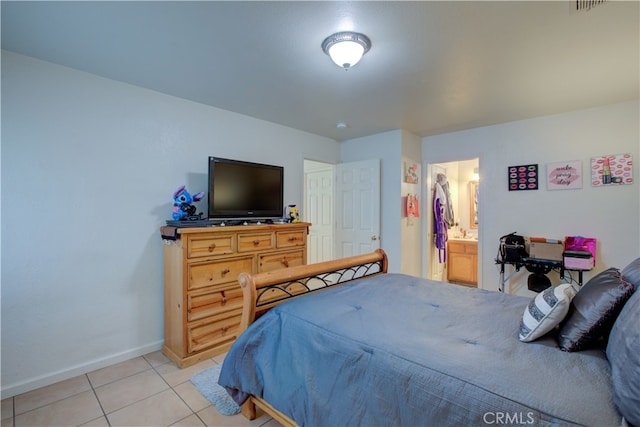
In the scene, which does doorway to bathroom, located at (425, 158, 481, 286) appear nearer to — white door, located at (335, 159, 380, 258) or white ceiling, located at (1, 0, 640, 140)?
white door, located at (335, 159, 380, 258)

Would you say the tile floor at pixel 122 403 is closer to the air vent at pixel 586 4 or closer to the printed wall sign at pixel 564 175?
the air vent at pixel 586 4

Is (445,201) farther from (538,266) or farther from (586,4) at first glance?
(586,4)

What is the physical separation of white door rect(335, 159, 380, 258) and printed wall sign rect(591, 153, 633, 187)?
2.42 m

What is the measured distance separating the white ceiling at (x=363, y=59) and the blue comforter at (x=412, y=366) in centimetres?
171

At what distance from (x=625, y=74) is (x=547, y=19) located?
142 cm

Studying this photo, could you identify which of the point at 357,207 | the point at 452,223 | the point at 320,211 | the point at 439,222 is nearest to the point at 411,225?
→ the point at 439,222

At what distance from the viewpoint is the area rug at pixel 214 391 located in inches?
75.9

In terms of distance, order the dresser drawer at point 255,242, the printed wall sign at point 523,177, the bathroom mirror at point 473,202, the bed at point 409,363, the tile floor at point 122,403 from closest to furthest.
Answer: the bed at point 409,363 → the tile floor at point 122,403 → the dresser drawer at point 255,242 → the printed wall sign at point 523,177 → the bathroom mirror at point 473,202

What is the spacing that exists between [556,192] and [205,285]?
404 cm

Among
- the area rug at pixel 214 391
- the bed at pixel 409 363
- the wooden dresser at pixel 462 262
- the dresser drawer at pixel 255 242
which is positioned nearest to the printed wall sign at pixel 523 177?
the wooden dresser at pixel 462 262

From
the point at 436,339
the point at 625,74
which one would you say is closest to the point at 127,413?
the point at 436,339

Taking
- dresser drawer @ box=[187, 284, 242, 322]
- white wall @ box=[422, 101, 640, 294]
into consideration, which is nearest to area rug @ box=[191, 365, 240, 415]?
dresser drawer @ box=[187, 284, 242, 322]

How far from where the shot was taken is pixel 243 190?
3143 millimetres

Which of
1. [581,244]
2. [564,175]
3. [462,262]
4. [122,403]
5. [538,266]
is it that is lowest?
[122,403]
